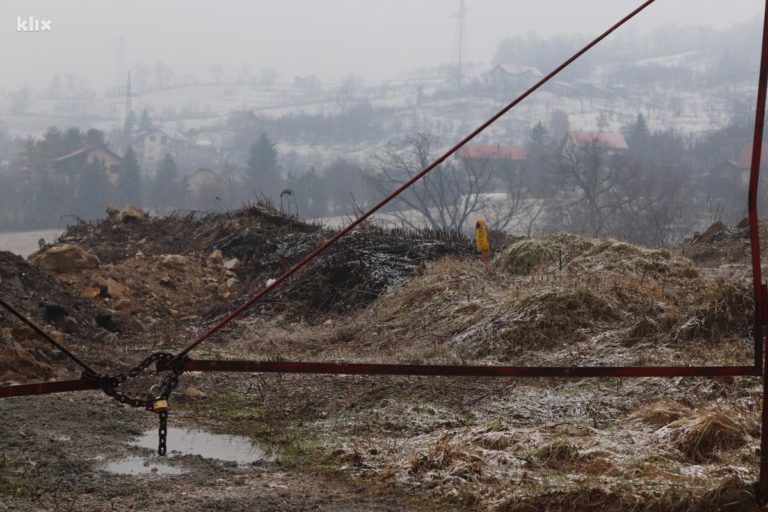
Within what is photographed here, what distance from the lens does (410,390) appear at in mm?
7727

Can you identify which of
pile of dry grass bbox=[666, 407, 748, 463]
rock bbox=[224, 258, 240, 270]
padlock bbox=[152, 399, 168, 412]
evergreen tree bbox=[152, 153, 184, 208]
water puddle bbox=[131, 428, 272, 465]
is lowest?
evergreen tree bbox=[152, 153, 184, 208]

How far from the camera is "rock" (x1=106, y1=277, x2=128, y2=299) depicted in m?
14.2

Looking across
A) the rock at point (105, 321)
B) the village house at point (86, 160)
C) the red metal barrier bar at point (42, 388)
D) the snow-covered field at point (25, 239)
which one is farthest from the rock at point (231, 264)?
the village house at point (86, 160)

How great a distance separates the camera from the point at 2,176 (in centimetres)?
6381

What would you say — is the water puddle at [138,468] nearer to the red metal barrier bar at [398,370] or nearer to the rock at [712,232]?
the red metal barrier bar at [398,370]

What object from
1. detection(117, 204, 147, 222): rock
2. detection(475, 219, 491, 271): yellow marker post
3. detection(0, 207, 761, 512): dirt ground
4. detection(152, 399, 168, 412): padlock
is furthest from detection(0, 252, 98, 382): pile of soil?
detection(117, 204, 147, 222): rock

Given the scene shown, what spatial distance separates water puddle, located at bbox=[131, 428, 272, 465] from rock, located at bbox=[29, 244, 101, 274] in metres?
8.65

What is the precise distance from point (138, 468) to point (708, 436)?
323 centimetres

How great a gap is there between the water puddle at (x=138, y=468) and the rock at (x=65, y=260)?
31.5 ft

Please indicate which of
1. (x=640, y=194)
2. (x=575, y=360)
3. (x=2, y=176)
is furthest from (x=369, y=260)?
(x=2, y=176)

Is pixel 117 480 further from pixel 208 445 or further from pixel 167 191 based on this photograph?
pixel 167 191

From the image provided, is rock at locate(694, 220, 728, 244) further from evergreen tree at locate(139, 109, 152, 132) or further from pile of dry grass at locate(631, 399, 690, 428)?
evergreen tree at locate(139, 109, 152, 132)

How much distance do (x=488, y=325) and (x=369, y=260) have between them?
5006 millimetres

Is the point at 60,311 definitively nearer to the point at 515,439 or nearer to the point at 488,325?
the point at 488,325
